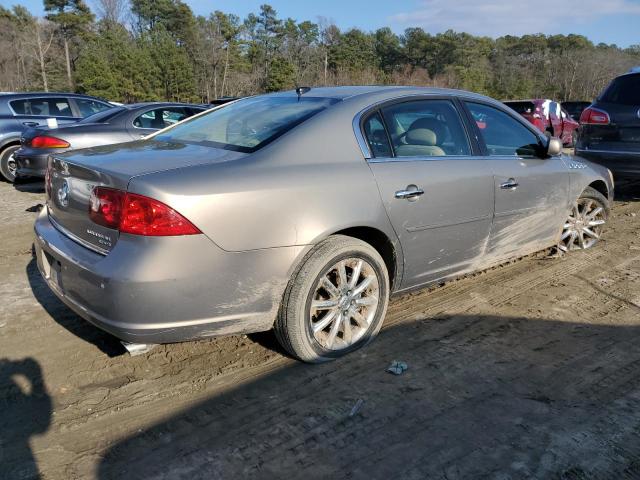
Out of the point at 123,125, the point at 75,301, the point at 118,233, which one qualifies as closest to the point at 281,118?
the point at 118,233

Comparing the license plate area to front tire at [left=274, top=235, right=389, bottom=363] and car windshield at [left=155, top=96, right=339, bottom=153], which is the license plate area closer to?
car windshield at [left=155, top=96, right=339, bottom=153]

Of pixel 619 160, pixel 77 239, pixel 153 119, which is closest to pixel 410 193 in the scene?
pixel 77 239

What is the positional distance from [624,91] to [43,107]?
9.25 meters

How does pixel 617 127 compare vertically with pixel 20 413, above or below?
above

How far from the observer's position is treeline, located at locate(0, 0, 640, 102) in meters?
43.9

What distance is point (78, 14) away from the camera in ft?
171

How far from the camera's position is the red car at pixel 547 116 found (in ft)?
45.4

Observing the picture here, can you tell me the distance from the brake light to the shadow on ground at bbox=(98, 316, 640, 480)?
5900 mm

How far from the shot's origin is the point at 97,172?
8.83 feet

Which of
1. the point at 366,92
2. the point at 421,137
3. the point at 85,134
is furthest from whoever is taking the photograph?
the point at 85,134

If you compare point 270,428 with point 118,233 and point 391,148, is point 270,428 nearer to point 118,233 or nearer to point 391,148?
point 118,233

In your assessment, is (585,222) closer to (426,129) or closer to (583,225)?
(583,225)

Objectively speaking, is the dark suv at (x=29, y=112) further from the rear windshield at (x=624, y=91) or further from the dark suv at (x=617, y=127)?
the rear windshield at (x=624, y=91)

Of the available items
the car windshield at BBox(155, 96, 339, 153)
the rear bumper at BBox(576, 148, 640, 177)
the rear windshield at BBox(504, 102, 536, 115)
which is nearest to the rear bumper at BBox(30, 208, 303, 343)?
the car windshield at BBox(155, 96, 339, 153)
